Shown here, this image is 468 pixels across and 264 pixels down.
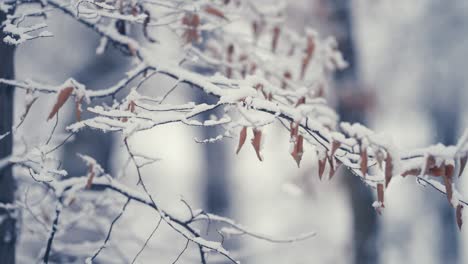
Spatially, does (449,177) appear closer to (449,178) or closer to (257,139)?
(449,178)

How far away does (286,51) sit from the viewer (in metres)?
4.21

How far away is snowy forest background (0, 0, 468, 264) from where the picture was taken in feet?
27.6

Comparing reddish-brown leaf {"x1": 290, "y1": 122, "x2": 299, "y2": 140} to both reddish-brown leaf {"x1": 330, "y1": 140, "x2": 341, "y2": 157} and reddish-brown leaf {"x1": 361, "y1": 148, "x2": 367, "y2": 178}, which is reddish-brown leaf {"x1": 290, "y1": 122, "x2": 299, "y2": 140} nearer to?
reddish-brown leaf {"x1": 330, "y1": 140, "x2": 341, "y2": 157}

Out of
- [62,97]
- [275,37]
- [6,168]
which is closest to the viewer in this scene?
[62,97]

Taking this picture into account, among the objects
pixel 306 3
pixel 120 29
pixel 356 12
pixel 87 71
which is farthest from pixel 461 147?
pixel 87 71

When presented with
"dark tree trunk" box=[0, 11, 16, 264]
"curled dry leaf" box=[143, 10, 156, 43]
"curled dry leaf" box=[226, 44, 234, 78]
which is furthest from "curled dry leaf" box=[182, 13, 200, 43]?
"dark tree trunk" box=[0, 11, 16, 264]

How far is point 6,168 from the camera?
3.14 meters

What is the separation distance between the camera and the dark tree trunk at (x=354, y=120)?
327 inches

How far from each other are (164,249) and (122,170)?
1.75 meters

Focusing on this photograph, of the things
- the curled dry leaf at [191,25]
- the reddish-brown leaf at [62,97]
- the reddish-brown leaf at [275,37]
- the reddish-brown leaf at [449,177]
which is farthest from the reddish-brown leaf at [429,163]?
the reddish-brown leaf at [275,37]

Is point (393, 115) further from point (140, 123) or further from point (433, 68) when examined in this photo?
point (140, 123)

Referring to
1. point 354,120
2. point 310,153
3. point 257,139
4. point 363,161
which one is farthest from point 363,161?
point 310,153

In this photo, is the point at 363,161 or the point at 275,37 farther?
the point at 275,37

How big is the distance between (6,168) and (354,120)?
20.7 feet
